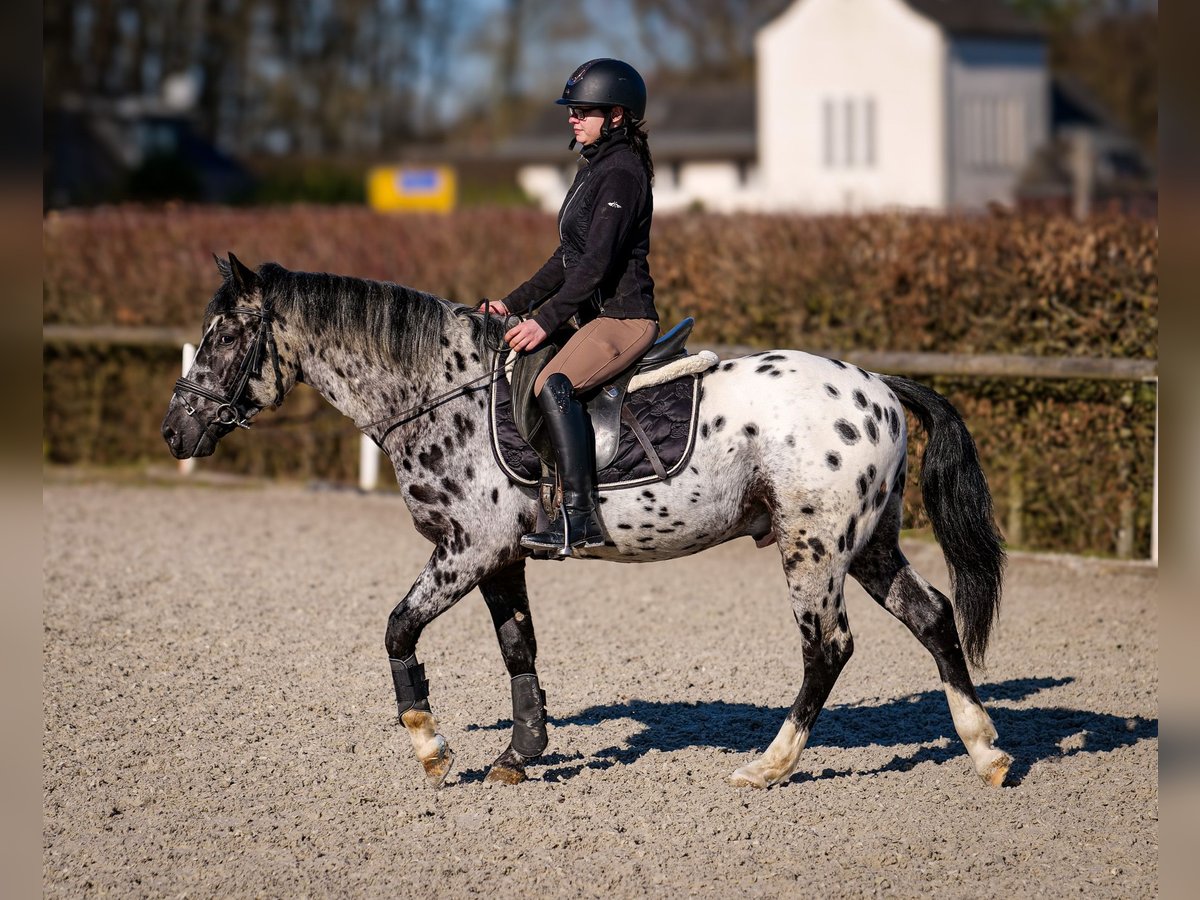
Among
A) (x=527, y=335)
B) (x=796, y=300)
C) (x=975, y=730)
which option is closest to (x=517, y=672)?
(x=527, y=335)

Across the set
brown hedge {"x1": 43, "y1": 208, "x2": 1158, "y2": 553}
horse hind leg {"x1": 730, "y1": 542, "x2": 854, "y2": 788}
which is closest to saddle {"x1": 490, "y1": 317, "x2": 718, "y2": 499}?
horse hind leg {"x1": 730, "y1": 542, "x2": 854, "y2": 788}

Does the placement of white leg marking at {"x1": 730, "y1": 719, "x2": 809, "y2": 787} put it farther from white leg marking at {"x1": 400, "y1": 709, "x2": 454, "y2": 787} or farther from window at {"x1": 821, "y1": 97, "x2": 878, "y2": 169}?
window at {"x1": 821, "y1": 97, "x2": 878, "y2": 169}

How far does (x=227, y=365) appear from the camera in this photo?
5.71 m

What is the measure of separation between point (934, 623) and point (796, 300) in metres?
6.04

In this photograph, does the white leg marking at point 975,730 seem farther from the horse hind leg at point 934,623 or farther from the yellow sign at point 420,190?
the yellow sign at point 420,190

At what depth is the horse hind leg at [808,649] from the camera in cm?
562

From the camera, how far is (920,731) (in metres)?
6.61

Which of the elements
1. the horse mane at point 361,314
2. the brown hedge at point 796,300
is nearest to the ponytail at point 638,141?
the horse mane at point 361,314

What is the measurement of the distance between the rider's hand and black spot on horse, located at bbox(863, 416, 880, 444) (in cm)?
122

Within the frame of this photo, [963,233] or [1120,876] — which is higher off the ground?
[963,233]
